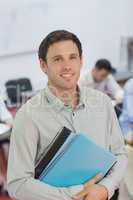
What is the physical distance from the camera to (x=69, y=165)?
1296 mm

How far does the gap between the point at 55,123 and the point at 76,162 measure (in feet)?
0.50

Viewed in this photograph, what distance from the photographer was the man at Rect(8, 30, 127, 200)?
4.11 feet

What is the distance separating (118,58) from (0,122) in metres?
2.60

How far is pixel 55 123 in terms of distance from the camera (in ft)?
4.28

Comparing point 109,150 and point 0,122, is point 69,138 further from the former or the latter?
point 0,122

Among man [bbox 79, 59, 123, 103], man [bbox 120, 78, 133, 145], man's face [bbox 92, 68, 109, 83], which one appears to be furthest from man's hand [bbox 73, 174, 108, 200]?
man's face [bbox 92, 68, 109, 83]

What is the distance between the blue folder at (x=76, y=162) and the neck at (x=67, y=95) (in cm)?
13

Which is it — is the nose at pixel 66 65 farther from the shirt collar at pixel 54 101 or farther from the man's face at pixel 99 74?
the man's face at pixel 99 74

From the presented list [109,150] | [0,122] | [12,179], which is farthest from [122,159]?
[0,122]

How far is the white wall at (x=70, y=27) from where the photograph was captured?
4.49 meters

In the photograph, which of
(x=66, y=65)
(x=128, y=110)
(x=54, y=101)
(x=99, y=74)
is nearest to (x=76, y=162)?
(x=54, y=101)

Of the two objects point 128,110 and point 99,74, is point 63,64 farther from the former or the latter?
point 99,74

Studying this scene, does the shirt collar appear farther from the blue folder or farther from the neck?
the blue folder

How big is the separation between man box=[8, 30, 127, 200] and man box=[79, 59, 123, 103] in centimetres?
292
